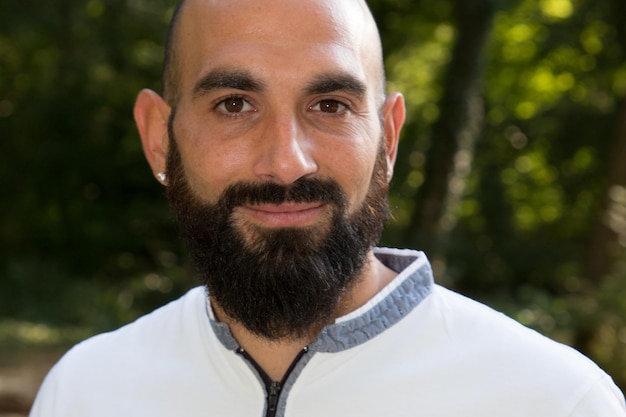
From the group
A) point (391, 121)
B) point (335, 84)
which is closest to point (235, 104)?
point (335, 84)

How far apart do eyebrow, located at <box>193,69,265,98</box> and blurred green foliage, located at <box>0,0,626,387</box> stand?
8394mm

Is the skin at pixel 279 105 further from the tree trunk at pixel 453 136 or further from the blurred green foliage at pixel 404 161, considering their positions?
the blurred green foliage at pixel 404 161

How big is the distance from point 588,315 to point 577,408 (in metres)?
6.40

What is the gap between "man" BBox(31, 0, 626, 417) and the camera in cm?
184

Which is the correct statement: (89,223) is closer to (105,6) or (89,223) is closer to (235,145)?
(105,6)

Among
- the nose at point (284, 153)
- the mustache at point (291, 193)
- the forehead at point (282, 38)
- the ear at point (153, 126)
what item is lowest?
the ear at point (153, 126)

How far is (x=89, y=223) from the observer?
13164 millimetres

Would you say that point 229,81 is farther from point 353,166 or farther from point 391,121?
point 391,121

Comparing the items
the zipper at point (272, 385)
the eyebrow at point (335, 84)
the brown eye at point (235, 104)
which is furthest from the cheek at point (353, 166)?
the zipper at point (272, 385)

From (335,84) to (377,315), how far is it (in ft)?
1.68

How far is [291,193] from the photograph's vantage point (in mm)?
1848

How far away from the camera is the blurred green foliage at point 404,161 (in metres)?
11.0

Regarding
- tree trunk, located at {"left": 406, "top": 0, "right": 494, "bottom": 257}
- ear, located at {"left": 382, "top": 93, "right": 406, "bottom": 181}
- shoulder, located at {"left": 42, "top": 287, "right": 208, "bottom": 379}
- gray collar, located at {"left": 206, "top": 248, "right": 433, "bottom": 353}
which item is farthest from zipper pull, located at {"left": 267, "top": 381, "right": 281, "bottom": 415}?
tree trunk, located at {"left": 406, "top": 0, "right": 494, "bottom": 257}

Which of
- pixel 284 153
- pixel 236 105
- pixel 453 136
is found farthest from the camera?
pixel 453 136
